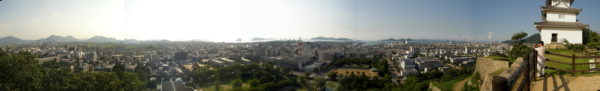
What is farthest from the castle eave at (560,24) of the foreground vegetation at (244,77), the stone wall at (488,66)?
the foreground vegetation at (244,77)

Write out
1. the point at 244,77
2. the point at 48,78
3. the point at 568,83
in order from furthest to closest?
the point at 244,77 → the point at 48,78 → the point at 568,83

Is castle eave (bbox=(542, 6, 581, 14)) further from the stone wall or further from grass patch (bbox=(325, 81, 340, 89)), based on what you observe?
grass patch (bbox=(325, 81, 340, 89))

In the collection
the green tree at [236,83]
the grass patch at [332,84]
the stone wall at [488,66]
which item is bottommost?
the grass patch at [332,84]

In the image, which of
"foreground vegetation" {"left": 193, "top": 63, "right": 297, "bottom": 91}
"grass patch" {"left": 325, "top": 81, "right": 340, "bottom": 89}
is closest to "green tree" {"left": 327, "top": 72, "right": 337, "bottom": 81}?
"grass patch" {"left": 325, "top": 81, "right": 340, "bottom": 89}

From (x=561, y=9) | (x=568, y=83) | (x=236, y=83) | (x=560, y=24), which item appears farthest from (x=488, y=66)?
(x=236, y=83)

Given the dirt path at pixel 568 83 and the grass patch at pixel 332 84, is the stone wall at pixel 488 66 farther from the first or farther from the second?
the grass patch at pixel 332 84

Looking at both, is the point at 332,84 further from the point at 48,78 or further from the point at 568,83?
the point at 48,78

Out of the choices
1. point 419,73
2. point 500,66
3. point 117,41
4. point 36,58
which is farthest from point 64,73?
point 419,73
